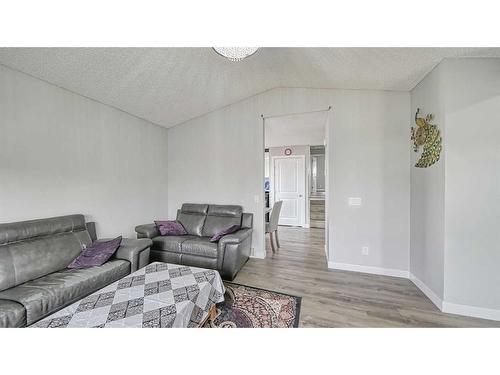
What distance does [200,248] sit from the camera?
2.67 meters

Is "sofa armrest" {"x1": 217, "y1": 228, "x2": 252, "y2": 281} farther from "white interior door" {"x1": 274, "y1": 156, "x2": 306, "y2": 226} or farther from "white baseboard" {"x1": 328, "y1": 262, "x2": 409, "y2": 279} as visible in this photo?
"white interior door" {"x1": 274, "y1": 156, "x2": 306, "y2": 226}

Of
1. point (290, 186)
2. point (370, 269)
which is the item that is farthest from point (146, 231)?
point (290, 186)

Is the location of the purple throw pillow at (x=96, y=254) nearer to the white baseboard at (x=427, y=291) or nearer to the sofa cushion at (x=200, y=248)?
the sofa cushion at (x=200, y=248)

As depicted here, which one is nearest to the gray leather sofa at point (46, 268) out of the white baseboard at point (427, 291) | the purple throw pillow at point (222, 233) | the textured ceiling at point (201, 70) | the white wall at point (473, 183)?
the purple throw pillow at point (222, 233)

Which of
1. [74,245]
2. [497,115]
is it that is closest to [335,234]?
[497,115]

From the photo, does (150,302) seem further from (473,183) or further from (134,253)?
(473,183)

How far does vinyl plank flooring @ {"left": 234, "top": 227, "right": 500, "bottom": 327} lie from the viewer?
1.77 m

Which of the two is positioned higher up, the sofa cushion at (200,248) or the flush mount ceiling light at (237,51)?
the flush mount ceiling light at (237,51)

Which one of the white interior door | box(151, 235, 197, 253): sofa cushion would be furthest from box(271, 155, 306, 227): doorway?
box(151, 235, 197, 253): sofa cushion

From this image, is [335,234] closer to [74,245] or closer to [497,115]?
[497,115]

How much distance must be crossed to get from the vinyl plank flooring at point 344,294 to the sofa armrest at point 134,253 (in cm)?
118

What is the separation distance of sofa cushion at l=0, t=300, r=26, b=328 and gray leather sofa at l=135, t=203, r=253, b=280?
4.91 ft

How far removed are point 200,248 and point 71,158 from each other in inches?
77.3

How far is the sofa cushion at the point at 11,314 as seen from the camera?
1.26m
